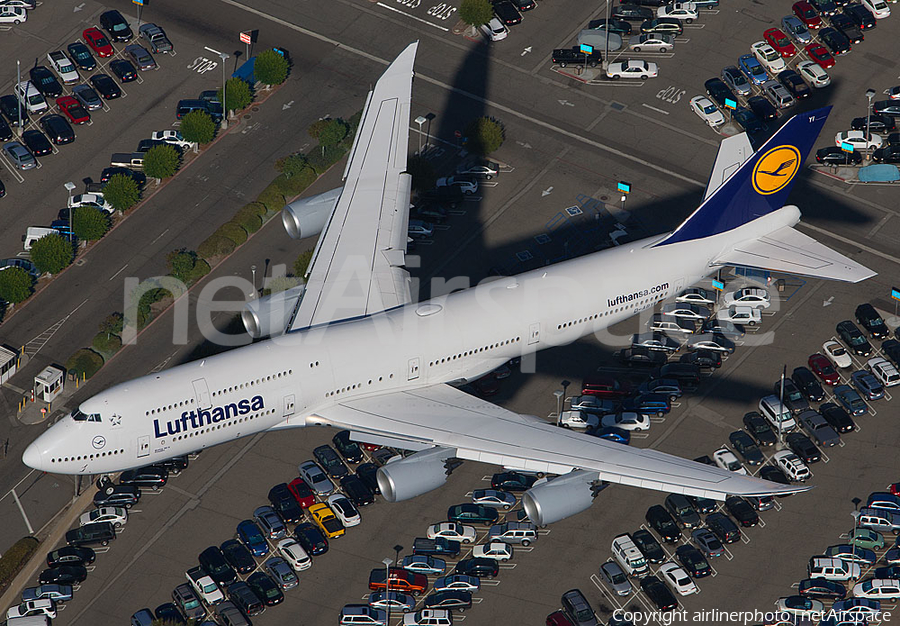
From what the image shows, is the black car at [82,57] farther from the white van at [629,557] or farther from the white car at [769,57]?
the white van at [629,557]

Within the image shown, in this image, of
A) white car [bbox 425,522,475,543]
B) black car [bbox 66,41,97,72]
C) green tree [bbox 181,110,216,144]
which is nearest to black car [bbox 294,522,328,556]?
white car [bbox 425,522,475,543]

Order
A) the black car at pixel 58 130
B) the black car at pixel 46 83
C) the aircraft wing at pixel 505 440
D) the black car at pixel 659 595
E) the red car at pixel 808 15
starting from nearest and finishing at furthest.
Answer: the aircraft wing at pixel 505 440, the black car at pixel 659 595, the black car at pixel 58 130, the black car at pixel 46 83, the red car at pixel 808 15

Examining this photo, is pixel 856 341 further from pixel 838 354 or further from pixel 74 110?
pixel 74 110

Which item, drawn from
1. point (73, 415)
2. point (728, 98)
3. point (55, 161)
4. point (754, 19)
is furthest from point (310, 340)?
point (754, 19)

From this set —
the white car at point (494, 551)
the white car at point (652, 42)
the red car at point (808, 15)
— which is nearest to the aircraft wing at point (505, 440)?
the white car at point (494, 551)

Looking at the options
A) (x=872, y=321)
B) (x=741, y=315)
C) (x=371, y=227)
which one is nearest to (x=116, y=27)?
(x=371, y=227)

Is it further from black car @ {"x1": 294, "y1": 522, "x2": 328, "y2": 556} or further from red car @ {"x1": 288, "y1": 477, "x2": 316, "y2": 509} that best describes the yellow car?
red car @ {"x1": 288, "y1": 477, "x2": 316, "y2": 509}
